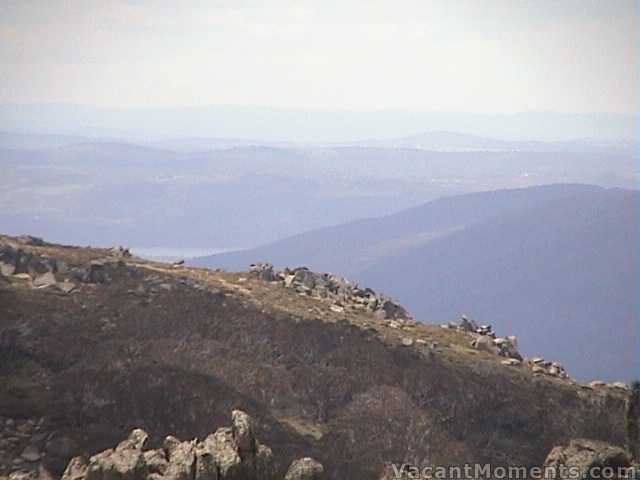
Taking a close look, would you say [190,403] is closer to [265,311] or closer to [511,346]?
[265,311]

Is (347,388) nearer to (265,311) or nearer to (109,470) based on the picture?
(265,311)

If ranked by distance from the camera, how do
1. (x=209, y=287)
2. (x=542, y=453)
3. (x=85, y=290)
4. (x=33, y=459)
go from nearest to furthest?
(x=33, y=459), (x=542, y=453), (x=85, y=290), (x=209, y=287)

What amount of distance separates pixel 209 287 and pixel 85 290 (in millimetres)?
7961

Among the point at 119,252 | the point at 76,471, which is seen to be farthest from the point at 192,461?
the point at 119,252

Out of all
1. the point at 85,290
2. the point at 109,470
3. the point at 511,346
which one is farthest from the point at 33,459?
the point at 511,346

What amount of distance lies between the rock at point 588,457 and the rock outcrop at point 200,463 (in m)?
8.21

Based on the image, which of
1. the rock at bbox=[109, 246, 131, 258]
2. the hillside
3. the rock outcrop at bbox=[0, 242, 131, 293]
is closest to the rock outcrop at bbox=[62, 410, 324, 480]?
the hillside

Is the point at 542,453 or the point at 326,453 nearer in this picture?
the point at 326,453

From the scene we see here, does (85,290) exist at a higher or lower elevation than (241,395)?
higher

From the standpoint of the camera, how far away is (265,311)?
4197cm

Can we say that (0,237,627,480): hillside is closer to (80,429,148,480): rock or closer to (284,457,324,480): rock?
(80,429,148,480): rock

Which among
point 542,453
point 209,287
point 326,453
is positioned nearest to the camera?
point 326,453

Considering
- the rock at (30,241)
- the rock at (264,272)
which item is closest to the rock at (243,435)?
the rock at (264,272)

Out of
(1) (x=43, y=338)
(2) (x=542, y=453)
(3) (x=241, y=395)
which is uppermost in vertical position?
(1) (x=43, y=338)
